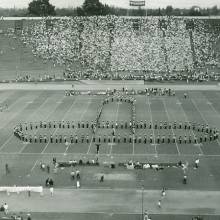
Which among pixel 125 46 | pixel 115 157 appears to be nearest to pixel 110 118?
pixel 115 157

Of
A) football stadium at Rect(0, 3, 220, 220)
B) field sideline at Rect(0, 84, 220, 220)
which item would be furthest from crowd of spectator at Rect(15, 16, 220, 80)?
field sideline at Rect(0, 84, 220, 220)

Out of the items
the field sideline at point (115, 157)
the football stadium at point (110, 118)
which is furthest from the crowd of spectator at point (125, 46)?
the field sideline at point (115, 157)

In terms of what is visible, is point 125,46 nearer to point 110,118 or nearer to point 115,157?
point 110,118

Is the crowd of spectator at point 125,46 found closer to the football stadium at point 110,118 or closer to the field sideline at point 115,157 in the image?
the football stadium at point 110,118

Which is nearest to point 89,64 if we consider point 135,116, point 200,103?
point 200,103

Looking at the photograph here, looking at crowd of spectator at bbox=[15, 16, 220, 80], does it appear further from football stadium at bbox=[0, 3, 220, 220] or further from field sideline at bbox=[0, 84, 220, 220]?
field sideline at bbox=[0, 84, 220, 220]
